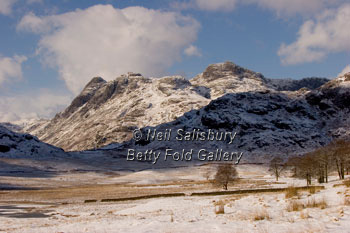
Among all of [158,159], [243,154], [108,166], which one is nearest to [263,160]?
[243,154]

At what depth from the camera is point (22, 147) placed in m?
186

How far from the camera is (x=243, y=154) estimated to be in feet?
615

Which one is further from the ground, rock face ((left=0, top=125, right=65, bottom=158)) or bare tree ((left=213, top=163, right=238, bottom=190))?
rock face ((left=0, top=125, right=65, bottom=158))

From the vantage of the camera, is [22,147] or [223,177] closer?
[223,177]

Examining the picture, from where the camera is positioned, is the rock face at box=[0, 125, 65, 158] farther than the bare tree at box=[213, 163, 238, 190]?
Yes

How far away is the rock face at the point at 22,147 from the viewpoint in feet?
581

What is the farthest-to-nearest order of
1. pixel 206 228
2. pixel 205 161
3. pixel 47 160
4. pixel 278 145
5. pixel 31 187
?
pixel 278 145 → pixel 205 161 → pixel 47 160 → pixel 31 187 → pixel 206 228

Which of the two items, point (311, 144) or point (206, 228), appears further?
point (311, 144)

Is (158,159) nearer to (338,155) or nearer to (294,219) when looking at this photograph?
(338,155)

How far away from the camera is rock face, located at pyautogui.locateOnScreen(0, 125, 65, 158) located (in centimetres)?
17712

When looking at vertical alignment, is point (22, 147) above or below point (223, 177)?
above

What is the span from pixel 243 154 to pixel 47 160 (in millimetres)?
110605

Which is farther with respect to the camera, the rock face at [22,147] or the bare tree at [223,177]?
the rock face at [22,147]

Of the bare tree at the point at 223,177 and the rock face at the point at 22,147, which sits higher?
the rock face at the point at 22,147
